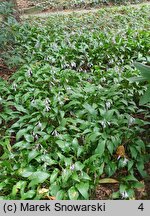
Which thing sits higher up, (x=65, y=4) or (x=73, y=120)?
(x=65, y=4)

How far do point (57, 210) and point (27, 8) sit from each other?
9.84 meters

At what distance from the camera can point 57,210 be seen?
9.14ft

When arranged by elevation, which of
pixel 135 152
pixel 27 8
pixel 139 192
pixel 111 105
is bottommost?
pixel 139 192

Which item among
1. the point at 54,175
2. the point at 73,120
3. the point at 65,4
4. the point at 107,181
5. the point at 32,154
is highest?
the point at 65,4

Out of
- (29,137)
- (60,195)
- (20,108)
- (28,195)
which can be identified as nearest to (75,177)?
(60,195)

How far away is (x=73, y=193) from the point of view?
10.0 feet

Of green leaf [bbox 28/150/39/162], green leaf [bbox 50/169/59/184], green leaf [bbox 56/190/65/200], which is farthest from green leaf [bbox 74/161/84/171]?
green leaf [bbox 28/150/39/162]

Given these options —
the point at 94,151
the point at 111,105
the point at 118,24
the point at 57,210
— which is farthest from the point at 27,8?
the point at 57,210

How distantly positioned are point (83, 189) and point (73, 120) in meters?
1.16

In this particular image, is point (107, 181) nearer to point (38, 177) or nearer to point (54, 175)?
point (54, 175)

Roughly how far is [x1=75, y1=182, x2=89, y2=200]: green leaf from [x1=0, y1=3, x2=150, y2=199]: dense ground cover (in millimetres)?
10

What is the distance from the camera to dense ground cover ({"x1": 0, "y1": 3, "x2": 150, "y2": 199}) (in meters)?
3.25

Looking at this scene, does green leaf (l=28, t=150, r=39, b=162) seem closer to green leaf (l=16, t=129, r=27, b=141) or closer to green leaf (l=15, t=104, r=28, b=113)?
green leaf (l=16, t=129, r=27, b=141)

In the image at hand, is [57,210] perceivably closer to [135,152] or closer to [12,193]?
[12,193]
